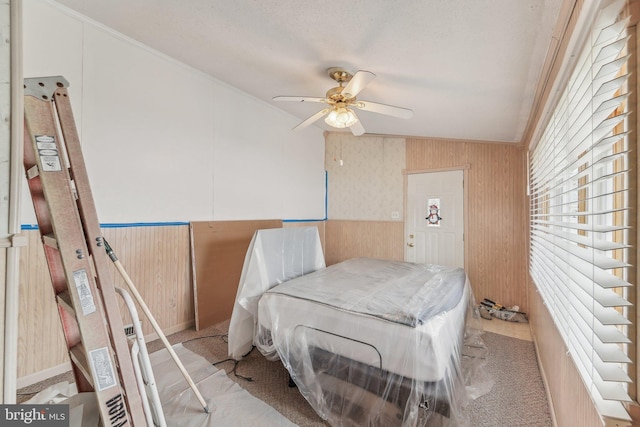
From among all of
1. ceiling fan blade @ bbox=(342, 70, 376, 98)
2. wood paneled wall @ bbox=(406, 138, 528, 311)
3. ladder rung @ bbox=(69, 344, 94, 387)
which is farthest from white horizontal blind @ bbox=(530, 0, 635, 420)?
wood paneled wall @ bbox=(406, 138, 528, 311)

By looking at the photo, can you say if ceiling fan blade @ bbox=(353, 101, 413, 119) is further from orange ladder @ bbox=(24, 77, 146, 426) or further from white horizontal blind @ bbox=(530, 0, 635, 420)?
orange ladder @ bbox=(24, 77, 146, 426)

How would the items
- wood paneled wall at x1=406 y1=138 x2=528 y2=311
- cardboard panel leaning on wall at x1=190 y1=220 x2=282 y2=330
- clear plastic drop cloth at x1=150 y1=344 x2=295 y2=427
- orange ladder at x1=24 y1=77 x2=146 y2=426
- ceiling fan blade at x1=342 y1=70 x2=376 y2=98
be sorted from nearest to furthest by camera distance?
orange ladder at x1=24 y1=77 x2=146 y2=426
clear plastic drop cloth at x1=150 y1=344 x2=295 y2=427
ceiling fan blade at x1=342 y1=70 x2=376 y2=98
cardboard panel leaning on wall at x1=190 y1=220 x2=282 y2=330
wood paneled wall at x1=406 y1=138 x2=528 y2=311

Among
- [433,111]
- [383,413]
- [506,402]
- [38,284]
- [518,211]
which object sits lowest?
[506,402]

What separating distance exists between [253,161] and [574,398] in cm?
358

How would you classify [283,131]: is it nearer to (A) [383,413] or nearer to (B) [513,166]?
(B) [513,166]

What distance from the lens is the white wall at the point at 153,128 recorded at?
6.92 feet

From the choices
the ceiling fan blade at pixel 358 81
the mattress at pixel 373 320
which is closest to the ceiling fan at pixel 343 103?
the ceiling fan blade at pixel 358 81

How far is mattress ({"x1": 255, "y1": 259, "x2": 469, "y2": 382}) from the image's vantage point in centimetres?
150

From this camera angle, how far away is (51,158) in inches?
41.5

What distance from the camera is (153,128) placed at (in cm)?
265

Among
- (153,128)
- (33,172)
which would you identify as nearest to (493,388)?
(33,172)

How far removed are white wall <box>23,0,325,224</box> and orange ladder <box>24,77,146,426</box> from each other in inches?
50.9

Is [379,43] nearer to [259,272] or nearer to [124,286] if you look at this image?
[259,272]

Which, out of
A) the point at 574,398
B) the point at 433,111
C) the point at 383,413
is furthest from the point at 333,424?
the point at 433,111
